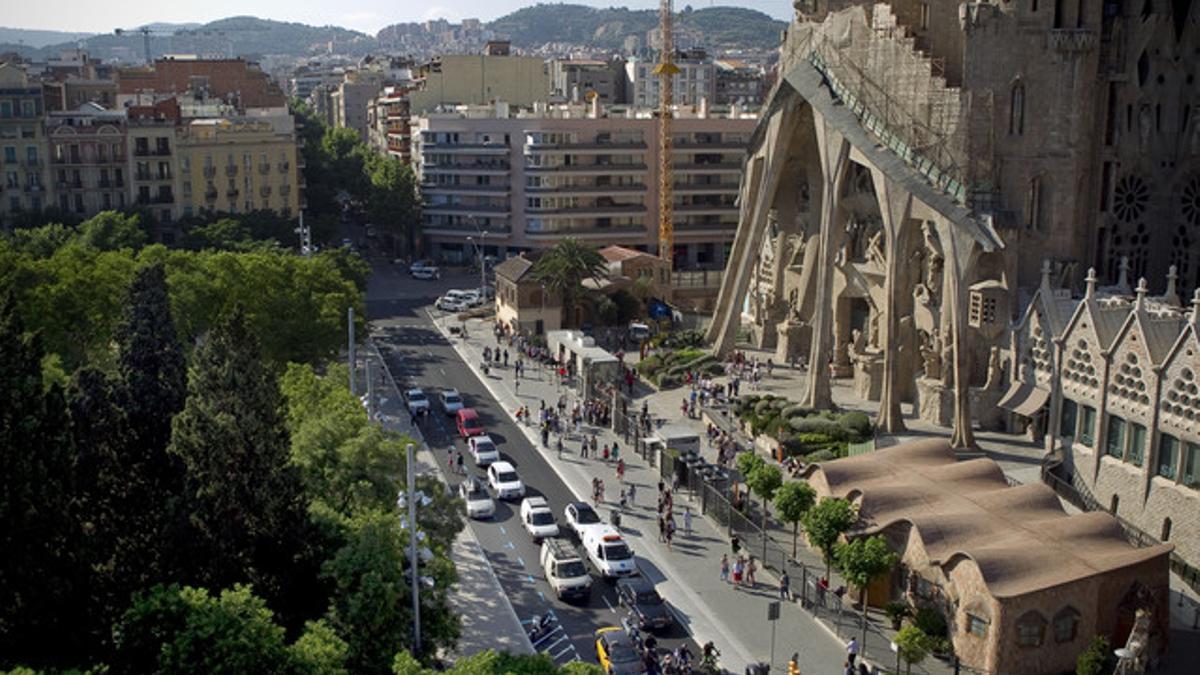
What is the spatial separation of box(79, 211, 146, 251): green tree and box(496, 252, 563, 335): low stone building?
27.7 m

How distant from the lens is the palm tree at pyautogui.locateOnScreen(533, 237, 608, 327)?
85.5 metres

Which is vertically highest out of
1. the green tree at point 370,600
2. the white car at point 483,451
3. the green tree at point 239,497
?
the green tree at point 239,497

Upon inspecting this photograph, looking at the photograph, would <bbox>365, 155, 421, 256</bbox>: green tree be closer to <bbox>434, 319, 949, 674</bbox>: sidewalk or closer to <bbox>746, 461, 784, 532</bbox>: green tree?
<bbox>434, 319, 949, 674</bbox>: sidewalk

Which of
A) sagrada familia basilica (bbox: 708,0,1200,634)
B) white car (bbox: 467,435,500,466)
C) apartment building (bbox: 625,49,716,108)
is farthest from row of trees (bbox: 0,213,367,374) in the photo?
apartment building (bbox: 625,49,716,108)

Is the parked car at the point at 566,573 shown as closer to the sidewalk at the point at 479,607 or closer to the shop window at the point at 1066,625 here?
the sidewalk at the point at 479,607

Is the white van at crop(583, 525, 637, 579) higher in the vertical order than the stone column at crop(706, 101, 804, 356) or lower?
lower

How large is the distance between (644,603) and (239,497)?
15.9 meters

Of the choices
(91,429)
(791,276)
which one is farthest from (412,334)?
(91,429)

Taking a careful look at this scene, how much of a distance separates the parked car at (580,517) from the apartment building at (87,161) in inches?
2606

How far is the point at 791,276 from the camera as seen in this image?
84062 millimetres

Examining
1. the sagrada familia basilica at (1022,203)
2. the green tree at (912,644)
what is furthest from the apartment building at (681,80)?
the green tree at (912,644)

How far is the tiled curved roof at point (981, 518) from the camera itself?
38062 mm

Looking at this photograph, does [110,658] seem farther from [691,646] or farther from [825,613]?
[825,613]

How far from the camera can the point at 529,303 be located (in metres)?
87.1
